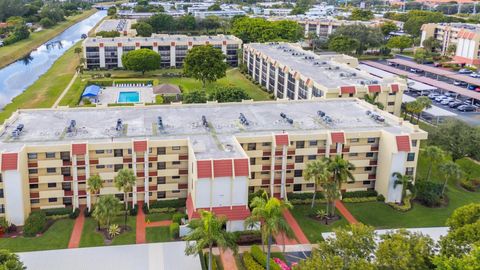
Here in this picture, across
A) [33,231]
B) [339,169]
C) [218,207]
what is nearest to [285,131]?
[339,169]

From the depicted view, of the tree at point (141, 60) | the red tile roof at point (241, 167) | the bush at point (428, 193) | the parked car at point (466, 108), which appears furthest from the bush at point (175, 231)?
the tree at point (141, 60)

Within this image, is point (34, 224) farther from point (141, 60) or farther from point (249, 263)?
point (141, 60)

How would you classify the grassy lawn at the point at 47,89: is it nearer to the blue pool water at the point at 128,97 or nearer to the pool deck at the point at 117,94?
the pool deck at the point at 117,94

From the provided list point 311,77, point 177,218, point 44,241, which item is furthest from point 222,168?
point 311,77

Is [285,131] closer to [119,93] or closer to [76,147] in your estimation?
[76,147]

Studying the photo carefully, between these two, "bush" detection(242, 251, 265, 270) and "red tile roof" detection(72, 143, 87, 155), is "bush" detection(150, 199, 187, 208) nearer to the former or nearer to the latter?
"red tile roof" detection(72, 143, 87, 155)
